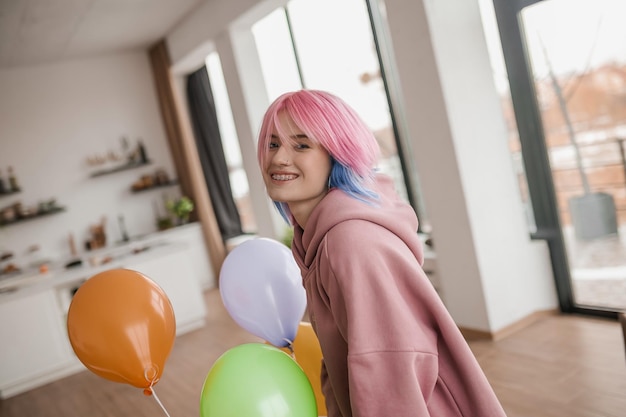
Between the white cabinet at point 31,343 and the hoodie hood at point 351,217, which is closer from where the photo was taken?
the hoodie hood at point 351,217

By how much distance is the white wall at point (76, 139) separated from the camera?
6195 millimetres

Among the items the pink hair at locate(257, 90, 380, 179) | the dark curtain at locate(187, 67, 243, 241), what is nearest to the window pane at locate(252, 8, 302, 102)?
the dark curtain at locate(187, 67, 243, 241)

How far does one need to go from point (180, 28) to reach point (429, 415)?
5.63m

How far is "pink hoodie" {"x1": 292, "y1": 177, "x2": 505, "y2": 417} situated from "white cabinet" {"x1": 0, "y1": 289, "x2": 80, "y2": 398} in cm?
387

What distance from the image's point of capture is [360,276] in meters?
1.08

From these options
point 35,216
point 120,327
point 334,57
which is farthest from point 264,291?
point 35,216

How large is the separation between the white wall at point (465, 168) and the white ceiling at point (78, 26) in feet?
8.90

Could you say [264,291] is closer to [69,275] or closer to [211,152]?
[69,275]

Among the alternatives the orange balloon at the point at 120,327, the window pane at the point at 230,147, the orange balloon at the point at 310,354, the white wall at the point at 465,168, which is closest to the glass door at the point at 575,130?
the white wall at the point at 465,168

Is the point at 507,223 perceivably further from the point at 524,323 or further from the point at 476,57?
the point at 476,57

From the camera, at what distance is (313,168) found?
1.25 metres

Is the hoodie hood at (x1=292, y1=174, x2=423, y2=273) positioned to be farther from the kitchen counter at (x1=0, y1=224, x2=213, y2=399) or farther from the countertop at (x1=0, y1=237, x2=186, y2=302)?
the countertop at (x1=0, y1=237, x2=186, y2=302)

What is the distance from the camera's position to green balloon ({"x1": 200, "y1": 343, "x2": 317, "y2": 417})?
1.26 m

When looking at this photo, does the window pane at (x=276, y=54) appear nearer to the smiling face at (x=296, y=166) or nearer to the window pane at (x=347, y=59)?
the window pane at (x=347, y=59)
